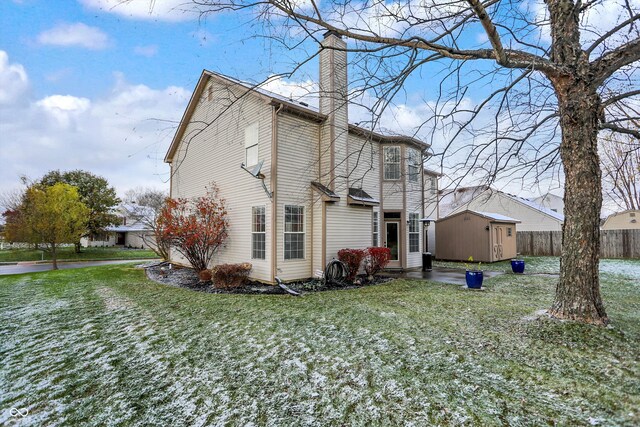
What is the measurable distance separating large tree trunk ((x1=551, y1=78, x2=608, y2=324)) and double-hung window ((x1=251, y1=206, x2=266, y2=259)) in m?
7.07

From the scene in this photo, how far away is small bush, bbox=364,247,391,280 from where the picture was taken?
32.3 ft

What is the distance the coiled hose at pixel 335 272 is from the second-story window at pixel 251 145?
3.98 m

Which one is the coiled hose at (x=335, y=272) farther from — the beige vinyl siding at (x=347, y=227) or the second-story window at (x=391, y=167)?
the second-story window at (x=391, y=167)

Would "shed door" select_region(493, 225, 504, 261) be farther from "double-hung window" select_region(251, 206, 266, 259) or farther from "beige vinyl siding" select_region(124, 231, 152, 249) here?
"beige vinyl siding" select_region(124, 231, 152, 249)

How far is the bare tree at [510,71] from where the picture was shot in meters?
3.88

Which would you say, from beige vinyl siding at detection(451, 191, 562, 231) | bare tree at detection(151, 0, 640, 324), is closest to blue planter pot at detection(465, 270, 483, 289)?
bare tree at detection(151, 0, 640, 324)

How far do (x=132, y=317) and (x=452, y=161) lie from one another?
21.1 feet

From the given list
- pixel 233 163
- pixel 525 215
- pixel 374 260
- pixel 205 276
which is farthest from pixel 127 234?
pixel 525 215

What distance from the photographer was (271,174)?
28.1 feet

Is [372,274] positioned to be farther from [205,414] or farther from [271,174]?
[205,414]

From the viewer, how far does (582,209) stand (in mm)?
4340

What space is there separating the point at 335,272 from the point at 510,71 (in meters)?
6.58

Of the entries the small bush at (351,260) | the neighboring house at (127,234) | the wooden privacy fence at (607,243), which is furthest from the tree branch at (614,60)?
the neighboring house at (127,234)

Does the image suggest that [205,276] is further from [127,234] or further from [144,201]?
[144,201]
